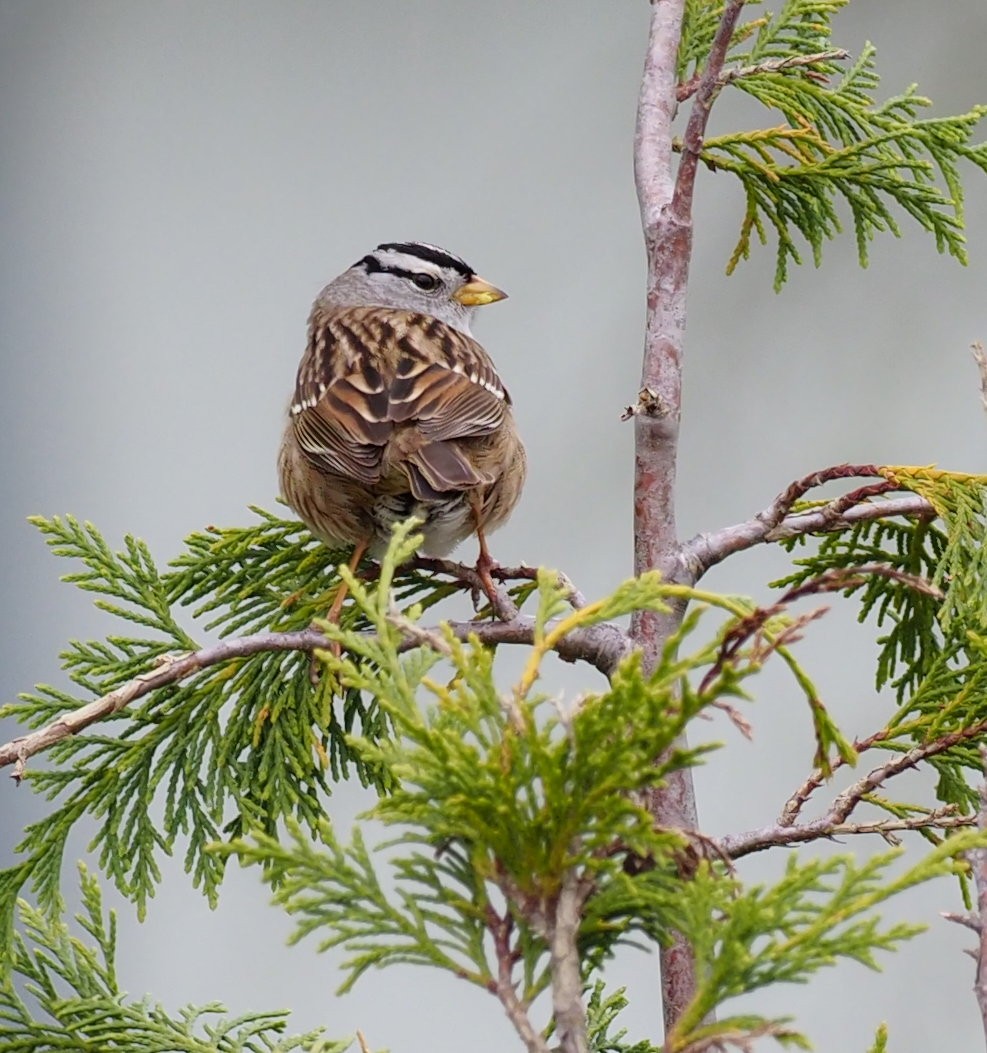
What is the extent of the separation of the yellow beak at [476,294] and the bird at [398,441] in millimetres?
293

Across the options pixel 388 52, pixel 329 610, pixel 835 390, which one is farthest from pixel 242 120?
pixel 329 610

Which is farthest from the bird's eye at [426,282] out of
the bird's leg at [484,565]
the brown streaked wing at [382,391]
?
the bird's leg at [484,565]

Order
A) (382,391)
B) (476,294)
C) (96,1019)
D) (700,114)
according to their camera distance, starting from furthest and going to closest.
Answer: (476,294)
(382,391)
(700,114)
(96,1019)

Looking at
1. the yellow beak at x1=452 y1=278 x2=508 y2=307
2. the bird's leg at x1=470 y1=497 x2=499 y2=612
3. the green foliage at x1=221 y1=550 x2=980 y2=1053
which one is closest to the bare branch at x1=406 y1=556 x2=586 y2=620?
the bird's leg at x1=470 y1=497 x2=499 y2=612

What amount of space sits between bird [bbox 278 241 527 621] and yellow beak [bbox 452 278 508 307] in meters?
0.29

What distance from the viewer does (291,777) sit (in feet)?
4.54

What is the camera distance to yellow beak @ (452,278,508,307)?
2.61 metres

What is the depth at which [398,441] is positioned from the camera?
1.79m

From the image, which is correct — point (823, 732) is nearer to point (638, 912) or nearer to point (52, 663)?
point (638, 912)

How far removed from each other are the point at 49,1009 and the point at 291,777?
1.04 ft

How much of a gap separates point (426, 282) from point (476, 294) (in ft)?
0.32

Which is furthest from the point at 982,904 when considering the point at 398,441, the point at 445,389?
the point at 445,389

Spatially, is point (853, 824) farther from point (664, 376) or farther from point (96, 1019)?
point (96, 1019)

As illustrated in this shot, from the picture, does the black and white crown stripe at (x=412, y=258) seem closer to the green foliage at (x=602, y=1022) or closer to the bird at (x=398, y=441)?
the bird at (x=398, y=441)
